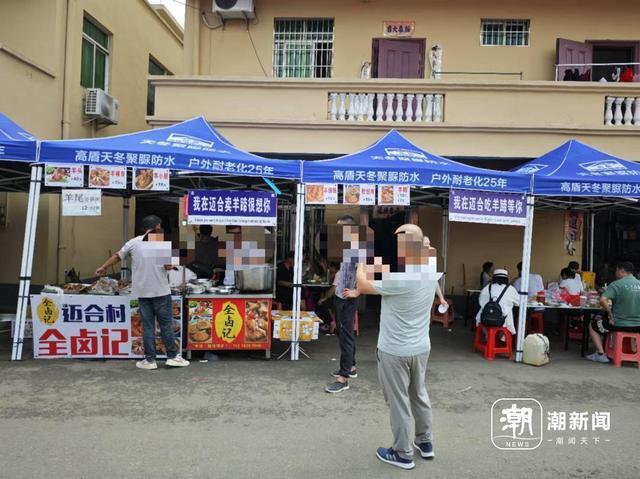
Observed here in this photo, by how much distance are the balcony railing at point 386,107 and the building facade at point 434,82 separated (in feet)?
0.09

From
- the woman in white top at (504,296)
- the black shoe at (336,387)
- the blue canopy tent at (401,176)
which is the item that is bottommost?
the black shoe at (336,387)

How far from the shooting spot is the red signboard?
6129mm

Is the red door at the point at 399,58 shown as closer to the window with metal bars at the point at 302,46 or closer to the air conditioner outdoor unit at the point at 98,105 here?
the window with metal bars at the point at 302,46

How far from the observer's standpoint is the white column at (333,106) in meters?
9.53

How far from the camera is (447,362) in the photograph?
21.4ft

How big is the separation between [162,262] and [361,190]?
8.74 feet

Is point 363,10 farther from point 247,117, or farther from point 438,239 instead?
point 438,239

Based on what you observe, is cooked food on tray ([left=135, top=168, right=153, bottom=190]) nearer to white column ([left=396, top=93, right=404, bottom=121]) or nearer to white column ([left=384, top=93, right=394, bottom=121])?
white column ([left=384, top=93, right=394, bottom=121])

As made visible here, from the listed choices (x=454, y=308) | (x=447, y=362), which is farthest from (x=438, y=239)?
(x=447, y=362)

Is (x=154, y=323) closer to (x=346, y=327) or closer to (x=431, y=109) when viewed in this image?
(x=346, y=327)

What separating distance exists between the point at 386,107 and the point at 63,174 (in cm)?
612

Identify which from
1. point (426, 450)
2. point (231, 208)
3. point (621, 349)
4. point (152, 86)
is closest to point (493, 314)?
point (621, 349)

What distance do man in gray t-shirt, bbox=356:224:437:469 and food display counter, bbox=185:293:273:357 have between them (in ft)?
9.75

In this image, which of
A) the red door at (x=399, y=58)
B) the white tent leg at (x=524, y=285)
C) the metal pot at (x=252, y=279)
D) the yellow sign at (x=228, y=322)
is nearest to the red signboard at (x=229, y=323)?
the yellow sign at (x=228, y=322)
